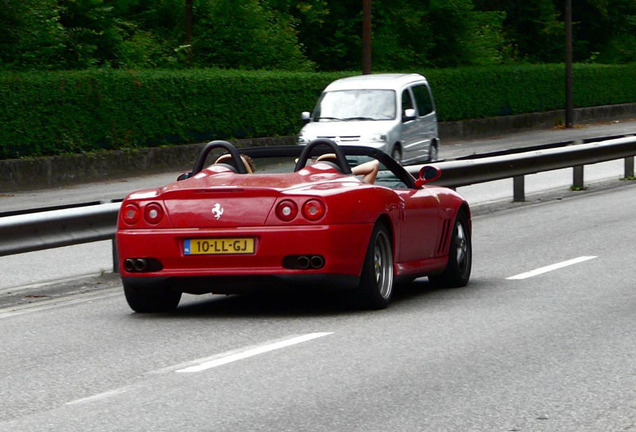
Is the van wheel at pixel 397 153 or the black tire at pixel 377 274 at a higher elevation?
the black tire at pixel 377 274

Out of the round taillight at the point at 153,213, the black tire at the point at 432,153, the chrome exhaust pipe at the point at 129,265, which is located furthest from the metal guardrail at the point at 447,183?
the black tire at the point at 432,153

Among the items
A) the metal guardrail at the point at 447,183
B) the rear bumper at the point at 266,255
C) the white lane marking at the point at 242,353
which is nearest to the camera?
the white lane marking at the point at 242,353

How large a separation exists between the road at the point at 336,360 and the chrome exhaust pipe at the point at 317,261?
14.5 inches

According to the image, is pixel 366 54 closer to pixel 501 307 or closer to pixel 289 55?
pixel 289 55

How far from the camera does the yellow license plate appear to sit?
9.23m

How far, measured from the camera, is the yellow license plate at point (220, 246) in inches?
363

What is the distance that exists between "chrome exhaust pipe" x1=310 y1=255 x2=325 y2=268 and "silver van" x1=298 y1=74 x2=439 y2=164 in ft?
53.9

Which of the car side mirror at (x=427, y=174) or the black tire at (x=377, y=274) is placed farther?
the car side mirror at (x=427, y=174)

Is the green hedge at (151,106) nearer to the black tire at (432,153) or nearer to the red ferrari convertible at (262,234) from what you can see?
the black tire at (432,153)

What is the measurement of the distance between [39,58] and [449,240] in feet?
71.5

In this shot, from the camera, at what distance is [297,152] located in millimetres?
10258

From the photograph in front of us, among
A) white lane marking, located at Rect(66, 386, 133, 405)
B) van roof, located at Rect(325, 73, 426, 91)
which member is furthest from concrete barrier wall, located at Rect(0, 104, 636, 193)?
white lane marking, located at Rect(66, 386, 133, 405)

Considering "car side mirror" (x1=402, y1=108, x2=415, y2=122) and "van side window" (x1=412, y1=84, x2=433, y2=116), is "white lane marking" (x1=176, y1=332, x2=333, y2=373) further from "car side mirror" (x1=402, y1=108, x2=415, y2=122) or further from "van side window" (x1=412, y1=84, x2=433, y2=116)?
"van side window" (x1=412, y1=84, x2=433, y2=116)

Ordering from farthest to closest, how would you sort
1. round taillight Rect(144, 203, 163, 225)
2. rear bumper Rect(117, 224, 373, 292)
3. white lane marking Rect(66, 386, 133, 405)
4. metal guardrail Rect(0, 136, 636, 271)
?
metal guardrail Rect(0, 136, 636, 271) < round taillight Rect(144, 203, 163, 225) < rear bumper Rect(117, 224, 373, 292) < white lane marking Rect(66, 386, 133, 405)
